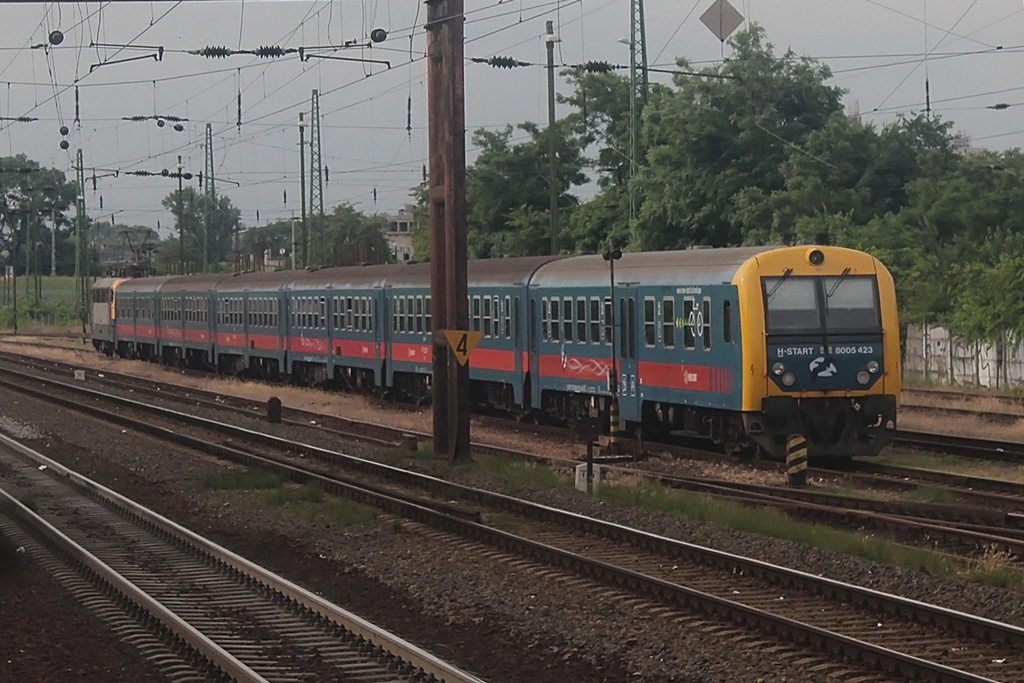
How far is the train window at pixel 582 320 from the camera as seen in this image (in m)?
24.5

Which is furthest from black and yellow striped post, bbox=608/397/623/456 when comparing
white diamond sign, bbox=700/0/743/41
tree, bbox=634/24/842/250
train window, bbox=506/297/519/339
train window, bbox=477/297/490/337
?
tree, bbox=634/24/842/250

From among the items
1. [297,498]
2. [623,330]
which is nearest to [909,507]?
[297,498]

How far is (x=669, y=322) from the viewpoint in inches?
862

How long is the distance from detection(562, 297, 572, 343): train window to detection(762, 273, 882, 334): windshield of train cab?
18.6ft

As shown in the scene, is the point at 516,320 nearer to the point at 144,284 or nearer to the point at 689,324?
the point at 689,324

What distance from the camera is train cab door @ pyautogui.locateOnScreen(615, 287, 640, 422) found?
22922mm

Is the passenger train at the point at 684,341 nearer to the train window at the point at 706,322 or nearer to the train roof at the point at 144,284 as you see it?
the train window at the point at 706,322

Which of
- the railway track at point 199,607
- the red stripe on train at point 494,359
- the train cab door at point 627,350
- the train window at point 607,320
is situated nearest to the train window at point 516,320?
the red stripe on train at point 494,359

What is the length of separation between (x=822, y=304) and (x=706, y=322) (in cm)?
160

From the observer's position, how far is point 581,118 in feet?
210

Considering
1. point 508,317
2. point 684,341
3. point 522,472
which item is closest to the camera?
point 522,472

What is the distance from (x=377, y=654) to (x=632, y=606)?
2274 millimetres

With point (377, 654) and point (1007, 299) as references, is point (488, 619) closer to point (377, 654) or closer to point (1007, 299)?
point (377, 654)

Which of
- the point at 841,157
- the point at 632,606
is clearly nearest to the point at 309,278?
the point at 841,157
